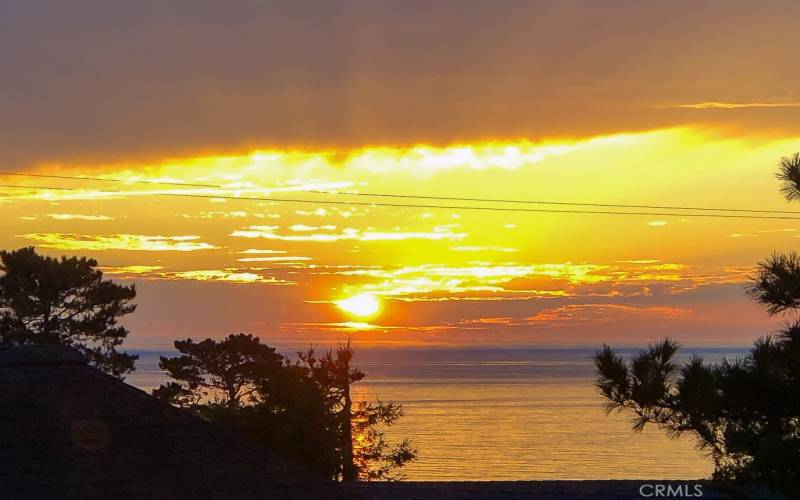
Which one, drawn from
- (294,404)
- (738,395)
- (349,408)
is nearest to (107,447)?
(738,395)

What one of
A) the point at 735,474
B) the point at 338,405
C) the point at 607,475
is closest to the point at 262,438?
the point at 338,405

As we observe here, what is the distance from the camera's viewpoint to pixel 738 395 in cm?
1633

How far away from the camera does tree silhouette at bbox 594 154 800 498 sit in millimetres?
15348

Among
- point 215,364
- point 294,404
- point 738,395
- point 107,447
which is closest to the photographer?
point 107,447

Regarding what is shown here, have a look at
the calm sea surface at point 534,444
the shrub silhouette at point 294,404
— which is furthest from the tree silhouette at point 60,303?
the calm sea surface at point 534,444

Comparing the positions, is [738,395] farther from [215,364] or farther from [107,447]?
[215,364]

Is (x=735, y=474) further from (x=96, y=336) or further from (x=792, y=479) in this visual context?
(x=96, y=336)

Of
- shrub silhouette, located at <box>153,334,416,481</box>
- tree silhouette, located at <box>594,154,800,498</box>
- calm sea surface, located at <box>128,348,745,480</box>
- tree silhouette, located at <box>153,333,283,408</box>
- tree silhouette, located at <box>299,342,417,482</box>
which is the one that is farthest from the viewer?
calm sea surface, located at <box>128,348,745,480</box>

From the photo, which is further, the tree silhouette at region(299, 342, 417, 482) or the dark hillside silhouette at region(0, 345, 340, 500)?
the tree silhouette at region(299, 342, 417, 482)

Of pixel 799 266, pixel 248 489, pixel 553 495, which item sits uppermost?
pixel 799 266

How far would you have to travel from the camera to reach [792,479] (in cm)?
1496

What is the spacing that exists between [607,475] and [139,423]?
70.2m

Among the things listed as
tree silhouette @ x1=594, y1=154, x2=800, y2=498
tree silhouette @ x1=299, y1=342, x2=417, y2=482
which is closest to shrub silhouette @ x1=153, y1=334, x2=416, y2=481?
tree silhouette @ x1=299, y1=342, x2=417, y2=482

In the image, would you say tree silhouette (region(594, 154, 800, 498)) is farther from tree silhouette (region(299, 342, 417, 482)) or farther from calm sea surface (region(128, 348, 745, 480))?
calm sea surface (region(128, 348, 745, 480))
